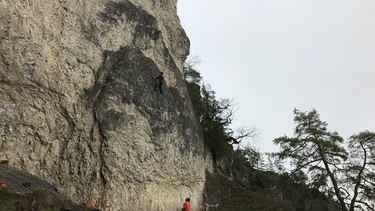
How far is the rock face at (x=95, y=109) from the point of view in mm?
17219

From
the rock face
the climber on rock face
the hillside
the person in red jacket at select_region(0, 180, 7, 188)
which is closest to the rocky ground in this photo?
the person in red jacket at select_region(0, 180, 7, 188)

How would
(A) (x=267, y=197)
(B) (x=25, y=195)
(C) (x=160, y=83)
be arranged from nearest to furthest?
(B) (x=25, y=195), (C) (x=160, y=83), (A) (x=267, y=197)

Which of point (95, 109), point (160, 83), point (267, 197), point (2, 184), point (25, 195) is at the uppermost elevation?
point (160, 83)

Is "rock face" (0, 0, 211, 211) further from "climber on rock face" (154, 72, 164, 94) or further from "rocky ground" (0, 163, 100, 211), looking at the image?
"rocky ground" (0, 163, 100, 211)

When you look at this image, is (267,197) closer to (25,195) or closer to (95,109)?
(95,109)

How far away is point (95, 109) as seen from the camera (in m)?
20.0

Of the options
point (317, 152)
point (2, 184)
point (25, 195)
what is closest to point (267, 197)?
point (317, 152)

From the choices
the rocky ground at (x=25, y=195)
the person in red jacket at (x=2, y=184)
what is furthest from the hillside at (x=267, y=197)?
the person in red jacket at (x=2, y=184)

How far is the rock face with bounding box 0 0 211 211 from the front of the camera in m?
17.2

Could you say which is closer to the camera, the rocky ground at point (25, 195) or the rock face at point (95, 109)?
the rocky ground at point (25, 195)

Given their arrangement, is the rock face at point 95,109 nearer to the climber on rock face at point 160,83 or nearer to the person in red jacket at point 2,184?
the climber on rock face at point 160,83

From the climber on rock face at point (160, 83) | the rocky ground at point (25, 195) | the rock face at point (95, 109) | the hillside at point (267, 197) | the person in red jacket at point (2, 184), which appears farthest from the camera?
the hillside at point (267, 197)

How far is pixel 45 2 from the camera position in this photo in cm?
1984

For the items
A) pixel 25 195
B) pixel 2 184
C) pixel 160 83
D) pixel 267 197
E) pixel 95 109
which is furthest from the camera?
pixel 267 197
